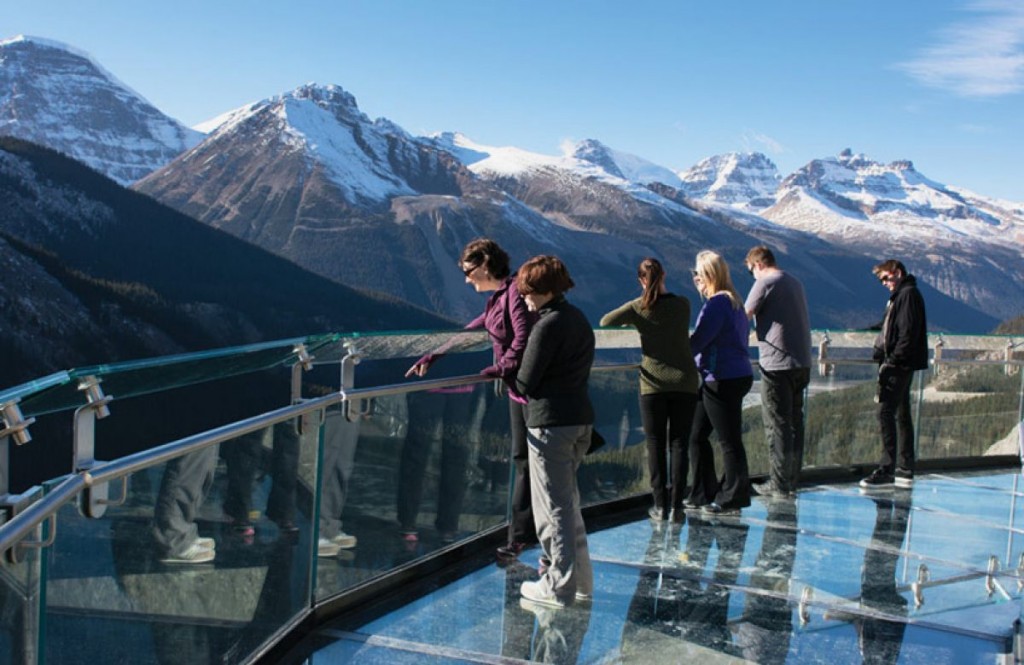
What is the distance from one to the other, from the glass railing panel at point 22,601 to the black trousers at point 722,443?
361 centimetres

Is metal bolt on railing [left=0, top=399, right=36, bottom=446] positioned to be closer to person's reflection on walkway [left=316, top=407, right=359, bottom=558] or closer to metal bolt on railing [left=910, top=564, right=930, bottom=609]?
person's reflection on walkway [left=316, top=407, right=359, bottom=558]

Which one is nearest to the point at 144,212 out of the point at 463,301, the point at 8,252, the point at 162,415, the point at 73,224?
the point at 73,224

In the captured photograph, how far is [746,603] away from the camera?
13.1 ft

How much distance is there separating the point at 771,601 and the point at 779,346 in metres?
1.84

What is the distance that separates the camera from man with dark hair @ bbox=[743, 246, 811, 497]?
5.46 m

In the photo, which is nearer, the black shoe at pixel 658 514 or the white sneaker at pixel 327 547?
the white sneaker at pixel 327 547

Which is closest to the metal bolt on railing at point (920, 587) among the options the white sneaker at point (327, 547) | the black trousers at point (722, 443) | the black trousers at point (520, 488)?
the black trousers at point (722, 443)

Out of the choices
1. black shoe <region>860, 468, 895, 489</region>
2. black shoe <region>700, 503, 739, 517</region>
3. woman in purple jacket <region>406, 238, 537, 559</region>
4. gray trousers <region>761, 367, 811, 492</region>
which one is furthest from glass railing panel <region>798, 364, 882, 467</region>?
woman in purple jacket <region>406, 238, 537, 559</region>

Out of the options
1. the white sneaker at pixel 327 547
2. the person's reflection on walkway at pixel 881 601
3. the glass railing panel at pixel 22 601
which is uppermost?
the glass railing panel at pixel 22 601

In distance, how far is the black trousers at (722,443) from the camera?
5.18m

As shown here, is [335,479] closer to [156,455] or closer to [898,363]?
[156,455]

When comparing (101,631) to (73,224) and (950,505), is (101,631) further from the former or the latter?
(73,224)

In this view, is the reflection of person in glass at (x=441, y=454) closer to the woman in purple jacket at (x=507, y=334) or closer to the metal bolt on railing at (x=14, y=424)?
the woman in purple jacket at (x=507, y=334)

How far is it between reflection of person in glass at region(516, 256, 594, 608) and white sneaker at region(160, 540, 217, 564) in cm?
124
